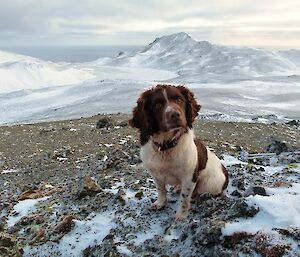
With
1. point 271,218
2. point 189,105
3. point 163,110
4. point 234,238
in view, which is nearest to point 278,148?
point 189,105

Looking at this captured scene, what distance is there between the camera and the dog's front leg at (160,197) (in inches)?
311

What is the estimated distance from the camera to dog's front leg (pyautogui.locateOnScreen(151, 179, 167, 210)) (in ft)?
25.9

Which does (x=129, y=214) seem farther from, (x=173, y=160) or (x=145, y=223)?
(x=173, y=160)

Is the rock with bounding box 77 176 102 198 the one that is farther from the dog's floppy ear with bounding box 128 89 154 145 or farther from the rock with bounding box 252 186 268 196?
the rock with bounding box 252 186 268 196

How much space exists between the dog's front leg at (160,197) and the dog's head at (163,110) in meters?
0.90

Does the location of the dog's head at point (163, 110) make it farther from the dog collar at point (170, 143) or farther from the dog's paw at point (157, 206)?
the dog's paw at point (157, 206)

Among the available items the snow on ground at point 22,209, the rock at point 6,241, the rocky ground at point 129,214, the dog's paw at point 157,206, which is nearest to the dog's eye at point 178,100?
the rocky ground at point 129,214

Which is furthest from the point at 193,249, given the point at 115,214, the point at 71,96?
the point at 71,96

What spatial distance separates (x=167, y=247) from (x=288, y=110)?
73289 mm

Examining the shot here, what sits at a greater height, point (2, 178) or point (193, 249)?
point (193, 249)

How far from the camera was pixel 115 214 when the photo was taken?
836 centimetres

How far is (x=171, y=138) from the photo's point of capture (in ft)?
23.2

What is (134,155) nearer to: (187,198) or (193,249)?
(187,198)

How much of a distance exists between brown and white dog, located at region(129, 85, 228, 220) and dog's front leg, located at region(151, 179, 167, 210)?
0.27m
